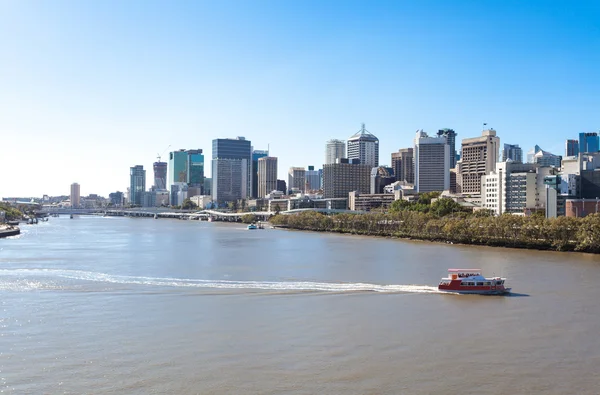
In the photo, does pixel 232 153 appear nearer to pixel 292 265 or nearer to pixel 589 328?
pixel 292 265

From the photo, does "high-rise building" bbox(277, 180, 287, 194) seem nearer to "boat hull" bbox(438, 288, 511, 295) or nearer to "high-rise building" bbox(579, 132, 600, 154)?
"high-rise building" bbox(579, 132, 600, 154)

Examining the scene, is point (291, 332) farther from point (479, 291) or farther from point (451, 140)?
point (451, 140)

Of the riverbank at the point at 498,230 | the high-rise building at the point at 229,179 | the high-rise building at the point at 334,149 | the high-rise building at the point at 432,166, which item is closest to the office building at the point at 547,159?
the high-rise building at the point at 432,166

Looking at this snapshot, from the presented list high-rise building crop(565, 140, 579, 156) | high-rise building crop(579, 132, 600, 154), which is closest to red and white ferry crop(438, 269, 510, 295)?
high-rise building crop(579, 132, 600, 154)

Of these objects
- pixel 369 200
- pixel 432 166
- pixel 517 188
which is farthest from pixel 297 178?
pixel 517 188

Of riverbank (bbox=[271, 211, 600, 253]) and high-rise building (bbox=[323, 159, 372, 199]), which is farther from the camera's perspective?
high-rise building (bbox=[323, 159, 372, 199])

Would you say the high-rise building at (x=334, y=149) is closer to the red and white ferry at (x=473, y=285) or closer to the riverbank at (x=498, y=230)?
the riverbank at (x=498, y=230)
